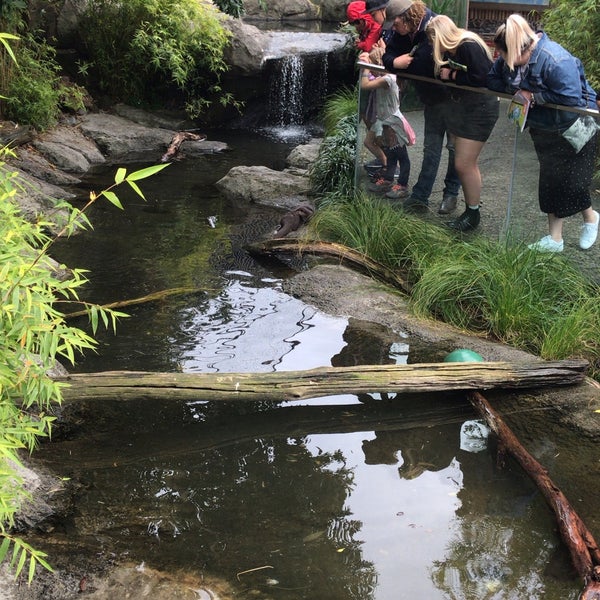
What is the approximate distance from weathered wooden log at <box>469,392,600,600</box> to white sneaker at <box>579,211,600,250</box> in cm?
156

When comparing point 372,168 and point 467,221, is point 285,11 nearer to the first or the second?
point 372,168

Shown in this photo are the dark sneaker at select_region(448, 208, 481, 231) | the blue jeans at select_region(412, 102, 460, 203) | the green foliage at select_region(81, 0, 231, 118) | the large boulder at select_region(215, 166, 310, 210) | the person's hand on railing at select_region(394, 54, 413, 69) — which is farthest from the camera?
the green foliage at select_region(81, 0, 231, 118)

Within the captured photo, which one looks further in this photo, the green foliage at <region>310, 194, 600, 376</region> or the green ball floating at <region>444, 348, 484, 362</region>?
the green foliage at <region>310, 194, 600, 376</region>

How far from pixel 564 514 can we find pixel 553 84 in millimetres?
2665

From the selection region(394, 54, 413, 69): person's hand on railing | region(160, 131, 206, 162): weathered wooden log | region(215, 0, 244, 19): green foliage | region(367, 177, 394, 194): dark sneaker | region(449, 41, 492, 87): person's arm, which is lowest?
region(160, 131, 206, 162): weathered wooden log

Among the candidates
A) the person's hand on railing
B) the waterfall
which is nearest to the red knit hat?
the person's hand on railing

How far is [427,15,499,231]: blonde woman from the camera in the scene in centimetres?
524

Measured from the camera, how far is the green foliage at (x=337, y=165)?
7.43 metres

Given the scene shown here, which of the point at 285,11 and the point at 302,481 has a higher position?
the point at 285,11

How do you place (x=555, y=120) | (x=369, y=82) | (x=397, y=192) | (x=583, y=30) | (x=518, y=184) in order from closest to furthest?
(x=555, y=120) < (x=518, y=184) < (x=397, y=192) < (x=369, y=82) < (x=583, y=30)

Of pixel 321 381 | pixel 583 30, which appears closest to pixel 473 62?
pixel 583 30

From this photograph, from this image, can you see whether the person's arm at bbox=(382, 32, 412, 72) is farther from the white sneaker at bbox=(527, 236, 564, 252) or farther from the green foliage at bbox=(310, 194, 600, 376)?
the white sneaker at bbox=(527, 236, 564, 252)

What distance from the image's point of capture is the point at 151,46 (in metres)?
10.5

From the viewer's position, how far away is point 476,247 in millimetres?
5273
